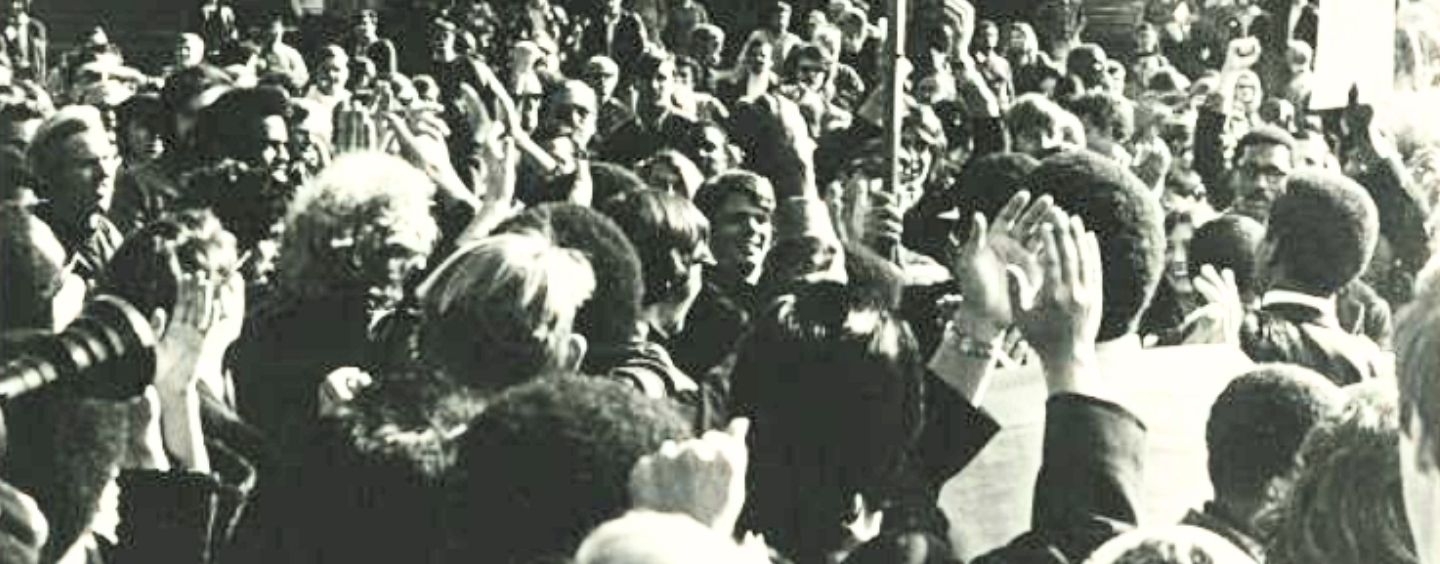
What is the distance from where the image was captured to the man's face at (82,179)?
15.5ft

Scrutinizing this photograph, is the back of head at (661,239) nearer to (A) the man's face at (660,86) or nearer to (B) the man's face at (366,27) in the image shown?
(A) the man's face at (660,86)

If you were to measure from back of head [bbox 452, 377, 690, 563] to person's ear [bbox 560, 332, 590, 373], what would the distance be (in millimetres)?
408

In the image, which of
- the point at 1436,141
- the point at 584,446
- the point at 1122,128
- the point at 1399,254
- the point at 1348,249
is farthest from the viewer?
the point at 1122,128

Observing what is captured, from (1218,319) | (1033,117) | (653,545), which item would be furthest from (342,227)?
(1033,117)

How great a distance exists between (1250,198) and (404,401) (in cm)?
289

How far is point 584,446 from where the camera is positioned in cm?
278

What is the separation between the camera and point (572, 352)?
11.1 ft

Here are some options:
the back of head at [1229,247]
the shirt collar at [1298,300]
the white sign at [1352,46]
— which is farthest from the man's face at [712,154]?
the shirt collar at [1298,300]

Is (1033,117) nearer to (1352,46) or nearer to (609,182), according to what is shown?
(1352,46)

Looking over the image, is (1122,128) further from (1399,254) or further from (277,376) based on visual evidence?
(277,376)

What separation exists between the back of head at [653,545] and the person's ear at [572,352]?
2.73 feet

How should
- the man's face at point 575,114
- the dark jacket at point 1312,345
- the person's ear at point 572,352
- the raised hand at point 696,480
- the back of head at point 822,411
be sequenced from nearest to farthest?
the raised hand at point 696,480 < the person's ear at point 572,352 < the back of head at point 822,411 < the dark jacket at point 1312,345 < the man's face at point 575,114

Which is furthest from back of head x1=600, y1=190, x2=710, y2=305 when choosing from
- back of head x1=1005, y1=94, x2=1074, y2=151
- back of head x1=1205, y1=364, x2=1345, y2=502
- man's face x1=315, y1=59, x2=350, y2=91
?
man's face x1=315, y1=59, x2=350, y2=91

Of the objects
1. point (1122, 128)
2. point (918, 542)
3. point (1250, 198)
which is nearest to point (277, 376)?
point (918, 542)
